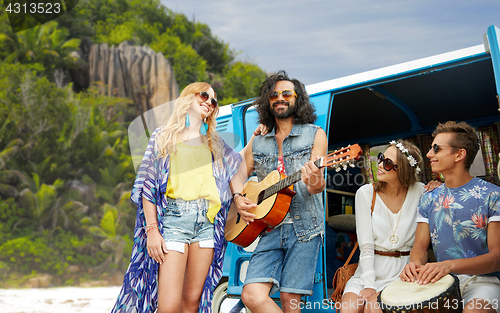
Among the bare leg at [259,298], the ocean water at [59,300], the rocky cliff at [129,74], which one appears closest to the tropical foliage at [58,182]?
the ocean water at [59,300]

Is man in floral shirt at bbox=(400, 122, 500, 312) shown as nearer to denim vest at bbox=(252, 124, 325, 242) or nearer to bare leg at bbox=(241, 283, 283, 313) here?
denim vest at bbox=(252, 124, 325, 242)

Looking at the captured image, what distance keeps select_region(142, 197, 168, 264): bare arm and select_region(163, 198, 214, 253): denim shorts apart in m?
0.04

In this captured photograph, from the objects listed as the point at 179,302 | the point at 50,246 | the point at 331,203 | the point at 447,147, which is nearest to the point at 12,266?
the point at 50,246

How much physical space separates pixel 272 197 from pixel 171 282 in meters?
0.97

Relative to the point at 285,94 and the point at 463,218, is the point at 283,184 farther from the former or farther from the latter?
the point at 463,218

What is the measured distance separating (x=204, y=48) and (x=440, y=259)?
96.5 ft

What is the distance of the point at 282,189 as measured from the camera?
10.3 ft

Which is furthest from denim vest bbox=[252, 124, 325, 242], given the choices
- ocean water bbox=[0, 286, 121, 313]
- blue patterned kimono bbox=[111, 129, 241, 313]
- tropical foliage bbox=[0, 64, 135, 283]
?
tropical foliage bbox=[0, 64, 135, 283]

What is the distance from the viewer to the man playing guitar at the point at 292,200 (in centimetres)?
304

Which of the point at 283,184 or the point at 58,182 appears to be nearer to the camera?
the point at 283,184

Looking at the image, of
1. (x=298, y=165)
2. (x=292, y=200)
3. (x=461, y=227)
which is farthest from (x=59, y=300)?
(x=461, y=227)

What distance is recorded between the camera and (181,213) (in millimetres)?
2805

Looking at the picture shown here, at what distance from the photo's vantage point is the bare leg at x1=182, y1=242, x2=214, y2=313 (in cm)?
279

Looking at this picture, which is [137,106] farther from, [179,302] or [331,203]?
[179,302]
